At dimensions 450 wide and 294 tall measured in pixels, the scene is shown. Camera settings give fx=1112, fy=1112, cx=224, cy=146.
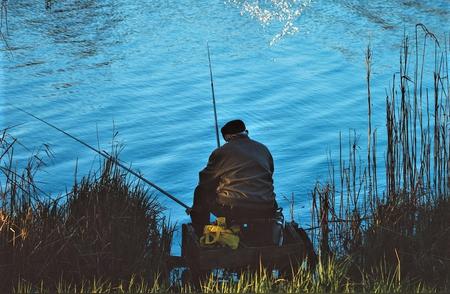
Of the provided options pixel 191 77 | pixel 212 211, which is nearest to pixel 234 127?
pixel 212 211

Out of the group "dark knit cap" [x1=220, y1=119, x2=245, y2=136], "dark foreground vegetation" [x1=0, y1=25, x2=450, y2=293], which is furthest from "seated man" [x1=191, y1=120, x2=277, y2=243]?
"dark foreground vegetation" [x1=0, y1=25, x2=450, y2=293]

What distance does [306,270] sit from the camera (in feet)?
24.1

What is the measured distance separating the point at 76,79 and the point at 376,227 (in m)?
9.65

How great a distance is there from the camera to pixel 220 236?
739cm

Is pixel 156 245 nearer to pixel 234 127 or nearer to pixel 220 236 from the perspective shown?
pixel 220 236

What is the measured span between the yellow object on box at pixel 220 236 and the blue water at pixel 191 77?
12.2 feet

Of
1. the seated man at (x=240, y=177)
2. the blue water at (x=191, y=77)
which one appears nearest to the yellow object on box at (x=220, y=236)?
the seated man at (x=240, y=177)

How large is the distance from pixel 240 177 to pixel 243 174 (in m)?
0.03

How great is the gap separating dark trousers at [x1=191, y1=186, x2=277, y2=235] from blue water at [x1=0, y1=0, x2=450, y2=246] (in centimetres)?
318

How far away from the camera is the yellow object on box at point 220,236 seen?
7355 mm

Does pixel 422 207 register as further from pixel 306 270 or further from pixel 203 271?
pixel 203 271

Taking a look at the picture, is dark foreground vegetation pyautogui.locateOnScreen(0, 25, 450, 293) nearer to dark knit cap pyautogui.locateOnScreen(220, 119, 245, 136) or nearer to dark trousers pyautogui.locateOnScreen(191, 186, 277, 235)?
dark trousers pyautogui.locateOnScreen(191, 186, 277, 235)

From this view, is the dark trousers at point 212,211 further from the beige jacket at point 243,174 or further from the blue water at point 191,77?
the blue water at point 191,77

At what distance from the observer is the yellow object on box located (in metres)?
7.36
